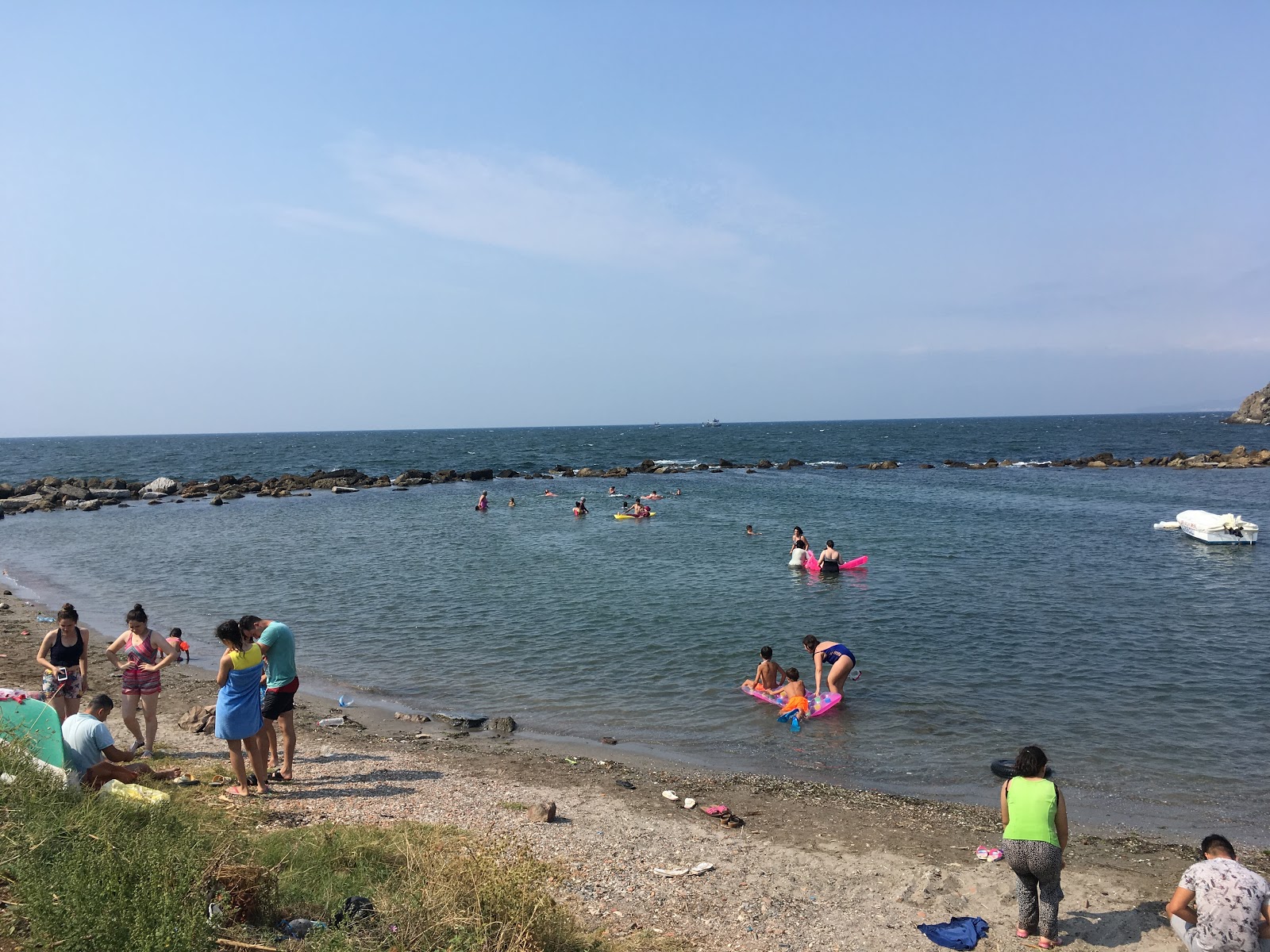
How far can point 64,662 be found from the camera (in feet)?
31.9

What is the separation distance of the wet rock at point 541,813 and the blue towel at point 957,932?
3.95 m

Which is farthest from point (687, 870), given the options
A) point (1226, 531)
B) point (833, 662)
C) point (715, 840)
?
point (1226, 531)

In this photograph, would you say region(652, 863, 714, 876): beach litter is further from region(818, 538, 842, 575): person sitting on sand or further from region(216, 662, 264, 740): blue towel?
region(818, 538, 842, 575): person sitting on sand

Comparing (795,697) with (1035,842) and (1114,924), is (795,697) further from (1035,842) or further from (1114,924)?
(1035,842)

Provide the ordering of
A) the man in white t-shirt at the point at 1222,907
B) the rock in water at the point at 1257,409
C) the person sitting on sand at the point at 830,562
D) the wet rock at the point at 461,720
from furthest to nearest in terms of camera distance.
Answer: the rock in water at the point at 1257,409
the person sitting on sand at the point at 830,562
the wet rock at the point at 461,720
the man in white t-shirt at the point at 1222,907

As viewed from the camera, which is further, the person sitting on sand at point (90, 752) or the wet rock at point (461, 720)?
the wet rock at point (461, 720)

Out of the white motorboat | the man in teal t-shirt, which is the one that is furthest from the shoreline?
the man in teal t-shirt

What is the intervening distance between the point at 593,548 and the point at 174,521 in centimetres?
2374

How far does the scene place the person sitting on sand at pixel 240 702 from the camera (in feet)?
28.3

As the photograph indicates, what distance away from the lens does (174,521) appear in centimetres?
3953

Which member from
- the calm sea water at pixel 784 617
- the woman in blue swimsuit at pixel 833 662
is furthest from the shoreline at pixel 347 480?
the woman in blue swimsuit at pixel 833 662

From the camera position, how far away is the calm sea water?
449 inches

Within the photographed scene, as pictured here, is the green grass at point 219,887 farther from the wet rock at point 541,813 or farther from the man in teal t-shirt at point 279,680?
the man in teal t-shirt at point 279,680

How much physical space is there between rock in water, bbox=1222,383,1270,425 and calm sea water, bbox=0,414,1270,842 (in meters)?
103
